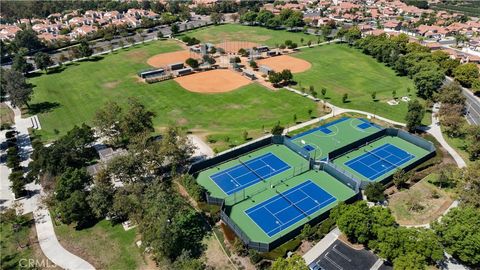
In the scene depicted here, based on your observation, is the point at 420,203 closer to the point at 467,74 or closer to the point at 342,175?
the point at 342,175

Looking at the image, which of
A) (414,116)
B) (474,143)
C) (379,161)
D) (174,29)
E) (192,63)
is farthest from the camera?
(174,29)

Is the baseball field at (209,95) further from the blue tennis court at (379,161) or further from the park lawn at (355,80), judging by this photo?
the blue tennis court at (379,161)

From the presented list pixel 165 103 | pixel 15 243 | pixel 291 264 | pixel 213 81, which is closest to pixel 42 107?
pixel 165 103

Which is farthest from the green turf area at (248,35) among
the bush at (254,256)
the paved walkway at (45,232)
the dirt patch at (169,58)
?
the bush at (254,256)

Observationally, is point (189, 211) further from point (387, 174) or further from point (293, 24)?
point (293, 24)

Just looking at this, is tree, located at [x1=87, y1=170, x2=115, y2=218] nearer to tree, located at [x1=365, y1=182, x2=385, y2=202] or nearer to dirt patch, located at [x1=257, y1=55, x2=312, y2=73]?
tree, located at [x1=365, y1=182, x2=385, y2=202]

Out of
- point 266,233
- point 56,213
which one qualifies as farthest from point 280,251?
A: point 56,213

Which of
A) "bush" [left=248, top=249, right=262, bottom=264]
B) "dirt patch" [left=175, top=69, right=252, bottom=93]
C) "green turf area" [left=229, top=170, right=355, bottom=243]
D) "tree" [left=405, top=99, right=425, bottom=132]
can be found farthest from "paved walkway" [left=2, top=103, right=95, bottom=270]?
"tree" [left=405, top=99, right=425, bottom=132]
